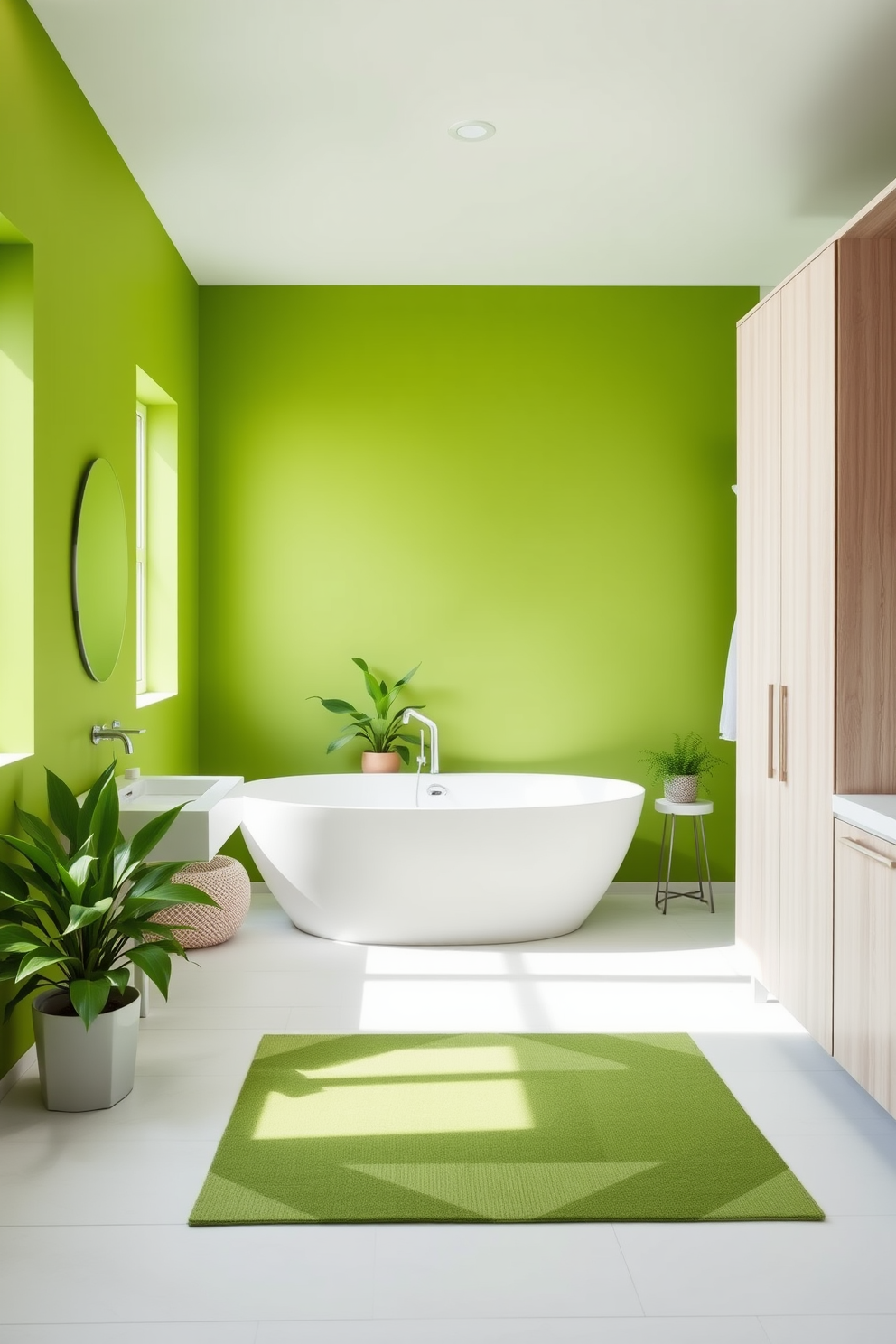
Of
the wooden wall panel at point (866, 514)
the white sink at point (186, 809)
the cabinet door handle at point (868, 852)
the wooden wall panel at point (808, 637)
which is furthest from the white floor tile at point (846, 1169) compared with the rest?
the white sink at point (186, 809)

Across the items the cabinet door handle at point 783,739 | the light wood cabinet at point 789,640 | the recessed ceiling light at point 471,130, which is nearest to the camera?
the light wood cabinet at point 789,640

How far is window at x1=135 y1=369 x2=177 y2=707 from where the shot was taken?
464 centimetres

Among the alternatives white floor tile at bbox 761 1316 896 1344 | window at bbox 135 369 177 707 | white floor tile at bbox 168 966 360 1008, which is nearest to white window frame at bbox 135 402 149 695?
window at bbox 135 369 177 707

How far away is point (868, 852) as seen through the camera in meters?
2.61

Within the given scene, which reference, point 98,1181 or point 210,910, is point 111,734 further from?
point 98,1181

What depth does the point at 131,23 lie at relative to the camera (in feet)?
9.48

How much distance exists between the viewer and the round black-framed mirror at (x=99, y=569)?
328cm

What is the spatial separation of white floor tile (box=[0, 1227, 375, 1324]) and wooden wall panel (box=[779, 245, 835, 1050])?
1436mm

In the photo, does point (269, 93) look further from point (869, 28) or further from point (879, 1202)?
point (879, 1202)

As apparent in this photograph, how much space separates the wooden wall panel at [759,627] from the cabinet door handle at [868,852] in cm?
57

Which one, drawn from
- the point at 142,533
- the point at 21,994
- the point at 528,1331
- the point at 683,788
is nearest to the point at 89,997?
the point at 21,994

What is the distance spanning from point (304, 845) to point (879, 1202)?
2329mm

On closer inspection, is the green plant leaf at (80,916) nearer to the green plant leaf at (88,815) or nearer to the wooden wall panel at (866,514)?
the green plant leaf at (88,815)

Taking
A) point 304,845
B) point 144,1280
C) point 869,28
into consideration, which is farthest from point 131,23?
point 144,1280
